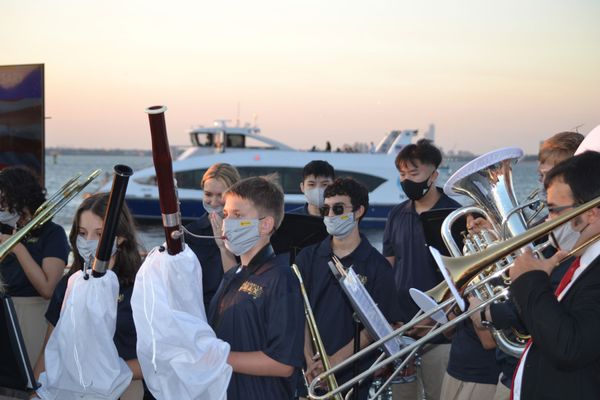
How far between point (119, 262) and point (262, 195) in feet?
3.11

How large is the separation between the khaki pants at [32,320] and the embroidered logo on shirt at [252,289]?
2.17 m

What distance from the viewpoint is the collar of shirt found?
14.5 ft

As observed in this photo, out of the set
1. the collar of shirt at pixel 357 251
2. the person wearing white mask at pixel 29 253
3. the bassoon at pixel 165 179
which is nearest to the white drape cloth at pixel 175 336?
the bassoon at pixel 165 179

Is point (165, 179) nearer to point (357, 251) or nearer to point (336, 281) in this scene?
point (336, 281)

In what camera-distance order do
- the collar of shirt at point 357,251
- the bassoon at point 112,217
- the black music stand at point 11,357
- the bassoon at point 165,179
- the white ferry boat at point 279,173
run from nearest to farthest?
1. the bassoon at point 165,179
2. the bassoon at point 112,217
3. the black music stand at point 11,357
4. the collar of shirt at point 357,251
5. the white ferry boat at point 279,173

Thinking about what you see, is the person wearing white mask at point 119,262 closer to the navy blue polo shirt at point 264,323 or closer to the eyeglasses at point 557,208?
the navy blue polo shirt at point 264,323

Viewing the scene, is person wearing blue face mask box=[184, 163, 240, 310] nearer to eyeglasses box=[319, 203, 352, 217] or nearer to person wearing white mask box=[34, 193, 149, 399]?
person wearing white mask box=[34, 193, 149, 399]

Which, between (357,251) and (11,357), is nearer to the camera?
(11,357)

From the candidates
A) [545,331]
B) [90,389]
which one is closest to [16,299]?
[90,389]

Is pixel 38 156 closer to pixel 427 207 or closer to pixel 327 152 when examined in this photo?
pixel 427 207

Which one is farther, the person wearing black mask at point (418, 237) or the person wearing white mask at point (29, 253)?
the person wearing black mask at point (418, 237)

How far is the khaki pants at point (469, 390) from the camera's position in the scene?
3840mm

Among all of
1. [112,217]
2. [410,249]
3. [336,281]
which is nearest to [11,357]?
[112,217]

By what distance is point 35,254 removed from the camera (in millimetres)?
4617
